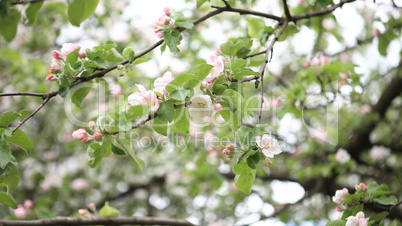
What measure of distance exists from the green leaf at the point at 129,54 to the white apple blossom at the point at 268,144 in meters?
0.60

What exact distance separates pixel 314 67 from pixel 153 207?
293 cm

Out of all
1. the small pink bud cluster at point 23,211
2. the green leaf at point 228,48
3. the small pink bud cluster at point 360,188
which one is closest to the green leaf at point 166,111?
the green leaf at point 228,48

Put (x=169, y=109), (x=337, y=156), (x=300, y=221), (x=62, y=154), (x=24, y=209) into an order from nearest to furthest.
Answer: (x=169, y=109) → (x=24, y=209) → (x=337, y=156) → (x=300, y=221) → (x=62, y=154)

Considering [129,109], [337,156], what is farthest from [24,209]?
[337,156]

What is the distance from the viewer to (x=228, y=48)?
1.39 meters

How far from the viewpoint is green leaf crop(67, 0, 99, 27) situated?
92cm

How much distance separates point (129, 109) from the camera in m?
1.20

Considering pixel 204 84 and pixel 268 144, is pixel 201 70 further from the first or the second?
pixel 268 144

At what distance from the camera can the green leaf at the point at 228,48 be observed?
138cm

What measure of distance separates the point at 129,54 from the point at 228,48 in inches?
15.9

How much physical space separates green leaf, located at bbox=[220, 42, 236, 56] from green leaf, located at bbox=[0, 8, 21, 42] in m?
0.74

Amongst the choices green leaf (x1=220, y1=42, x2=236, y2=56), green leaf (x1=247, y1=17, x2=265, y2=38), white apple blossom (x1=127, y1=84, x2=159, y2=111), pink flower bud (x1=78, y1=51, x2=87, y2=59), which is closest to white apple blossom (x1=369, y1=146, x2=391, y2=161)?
green leaf (x1=247, y1=17, x2=265, y2=38)

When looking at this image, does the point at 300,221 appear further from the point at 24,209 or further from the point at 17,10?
the point at 17,10

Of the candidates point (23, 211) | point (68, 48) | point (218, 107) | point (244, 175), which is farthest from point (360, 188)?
point (23, 211)
